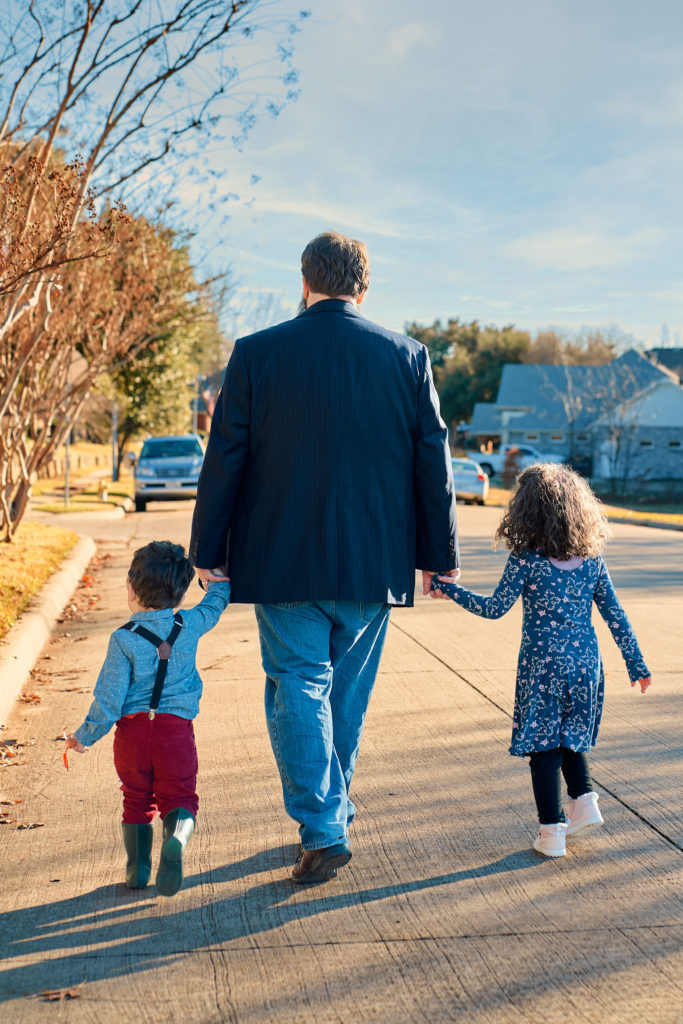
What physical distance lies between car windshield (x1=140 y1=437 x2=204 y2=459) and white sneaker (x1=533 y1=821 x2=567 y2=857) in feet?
71.6

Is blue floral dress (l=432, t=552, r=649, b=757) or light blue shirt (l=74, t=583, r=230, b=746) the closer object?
light blue shirt (l=74, t=583, r=230, b=746)

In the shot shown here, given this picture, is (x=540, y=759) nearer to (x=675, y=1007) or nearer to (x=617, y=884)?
(x=617, y=884)

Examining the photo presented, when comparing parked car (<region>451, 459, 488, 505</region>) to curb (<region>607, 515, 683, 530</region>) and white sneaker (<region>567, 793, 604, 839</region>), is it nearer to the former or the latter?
curb (<region>607, 515, 683, 530</region>)

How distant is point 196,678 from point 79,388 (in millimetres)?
11387

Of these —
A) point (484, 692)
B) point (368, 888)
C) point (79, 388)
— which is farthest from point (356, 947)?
point (79, 388)

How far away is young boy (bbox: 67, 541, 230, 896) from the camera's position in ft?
11.4

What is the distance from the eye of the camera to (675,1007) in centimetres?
276

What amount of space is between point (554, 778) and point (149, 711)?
4.88 ft

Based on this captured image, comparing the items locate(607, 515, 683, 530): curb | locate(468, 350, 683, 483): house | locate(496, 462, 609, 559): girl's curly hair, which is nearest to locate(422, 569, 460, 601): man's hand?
locate(496, 462, 609, 559): girl's curly hair

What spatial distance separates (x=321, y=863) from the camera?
3.55 m

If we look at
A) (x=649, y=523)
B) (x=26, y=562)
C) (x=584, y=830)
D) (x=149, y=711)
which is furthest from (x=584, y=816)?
(x=649, y=523)

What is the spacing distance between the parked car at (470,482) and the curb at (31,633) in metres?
18.3

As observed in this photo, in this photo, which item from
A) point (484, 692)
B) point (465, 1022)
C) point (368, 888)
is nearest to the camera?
point (465, 1022)

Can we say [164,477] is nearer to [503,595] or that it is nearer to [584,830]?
[503,595]
